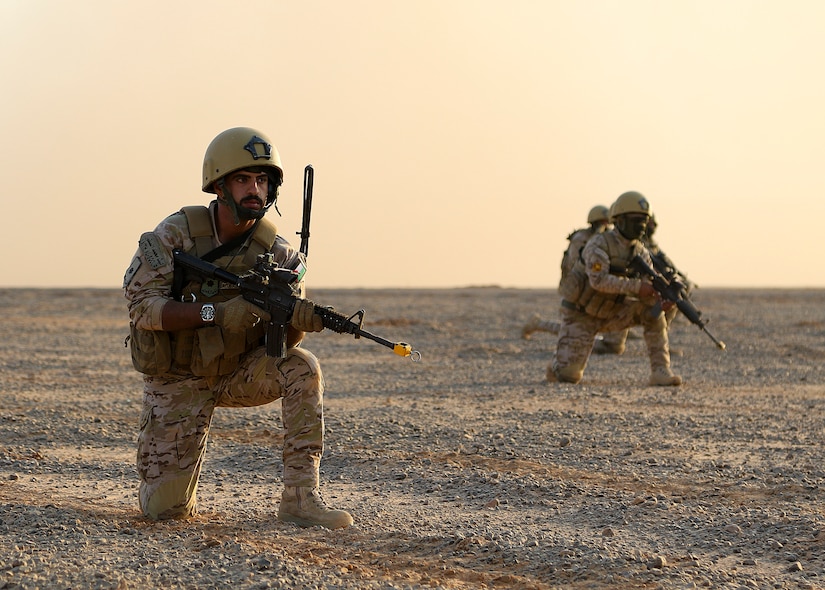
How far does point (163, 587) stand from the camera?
13.9ft

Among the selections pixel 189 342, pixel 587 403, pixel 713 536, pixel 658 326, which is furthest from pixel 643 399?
pixel 189 342

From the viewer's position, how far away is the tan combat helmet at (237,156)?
544 cm

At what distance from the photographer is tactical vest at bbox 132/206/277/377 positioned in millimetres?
5371

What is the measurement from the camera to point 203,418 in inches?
220

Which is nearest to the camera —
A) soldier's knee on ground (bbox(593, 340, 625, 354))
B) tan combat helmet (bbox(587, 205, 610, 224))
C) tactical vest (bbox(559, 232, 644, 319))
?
tactical vest (bbox(559, 232, 644, 319))

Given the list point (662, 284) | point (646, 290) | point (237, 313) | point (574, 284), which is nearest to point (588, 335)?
point (574, 284)

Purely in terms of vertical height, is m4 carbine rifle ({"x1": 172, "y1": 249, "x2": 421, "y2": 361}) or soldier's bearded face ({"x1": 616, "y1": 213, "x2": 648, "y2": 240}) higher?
soldier's bearded face ({"x1": 616, "y1": 213, "x2": 648, "y2": 240})

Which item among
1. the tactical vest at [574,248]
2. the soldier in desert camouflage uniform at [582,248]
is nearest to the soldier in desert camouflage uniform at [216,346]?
the tactical vest at [574,248]

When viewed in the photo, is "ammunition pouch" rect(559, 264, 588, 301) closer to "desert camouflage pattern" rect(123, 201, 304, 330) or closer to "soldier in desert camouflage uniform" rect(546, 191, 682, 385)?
"soldier in desert camouflage uniform" rect(546, 191, 682, 385)

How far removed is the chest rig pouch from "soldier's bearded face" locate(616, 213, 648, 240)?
6.89 meters

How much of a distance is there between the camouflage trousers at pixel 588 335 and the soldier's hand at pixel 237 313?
7.15 m

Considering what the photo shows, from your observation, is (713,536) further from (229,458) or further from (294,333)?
(229,458)

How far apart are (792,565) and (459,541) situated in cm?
143

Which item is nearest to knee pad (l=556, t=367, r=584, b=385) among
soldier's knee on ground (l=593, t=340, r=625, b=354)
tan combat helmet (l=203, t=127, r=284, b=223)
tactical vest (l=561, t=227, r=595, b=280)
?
tactical vest (l=561, t=227, r=595, b=280)
